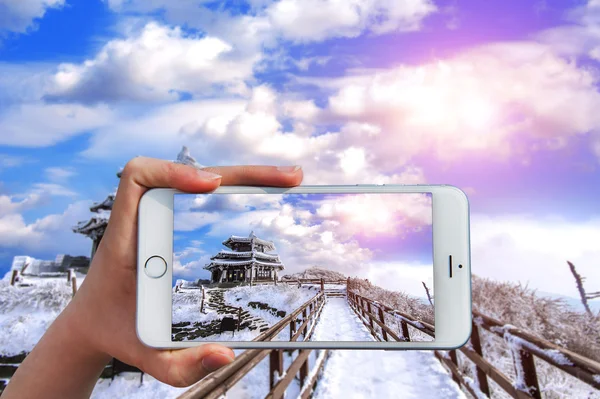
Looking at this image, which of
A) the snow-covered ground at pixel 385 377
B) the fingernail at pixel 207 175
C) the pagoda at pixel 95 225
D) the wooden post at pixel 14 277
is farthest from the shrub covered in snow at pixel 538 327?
the wooden post at pixel 14 277

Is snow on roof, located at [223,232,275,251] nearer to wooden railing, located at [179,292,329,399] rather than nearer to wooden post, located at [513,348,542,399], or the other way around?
wooden railing, located at [179,292,329,399]

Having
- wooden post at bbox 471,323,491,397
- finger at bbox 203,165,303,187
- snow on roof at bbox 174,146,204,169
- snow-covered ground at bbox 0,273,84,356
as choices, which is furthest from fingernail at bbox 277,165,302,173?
snow on roof at bbox 174,146,204,169

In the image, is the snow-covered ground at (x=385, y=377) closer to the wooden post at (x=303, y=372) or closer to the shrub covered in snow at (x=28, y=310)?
the wooden post at (x=303, y=372)

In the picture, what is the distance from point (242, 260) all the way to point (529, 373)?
3.62m

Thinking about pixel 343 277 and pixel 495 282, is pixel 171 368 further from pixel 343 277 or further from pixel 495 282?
pixel 495 282

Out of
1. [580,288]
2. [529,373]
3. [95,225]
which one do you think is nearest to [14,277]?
[95,225]

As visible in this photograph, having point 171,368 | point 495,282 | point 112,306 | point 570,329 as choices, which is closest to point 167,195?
point 112,306

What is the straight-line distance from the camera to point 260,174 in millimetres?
1815

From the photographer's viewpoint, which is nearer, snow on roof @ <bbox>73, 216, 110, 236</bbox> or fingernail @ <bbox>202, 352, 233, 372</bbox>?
fingernail @ <bbox>202, 352, 233, 372</bbox>

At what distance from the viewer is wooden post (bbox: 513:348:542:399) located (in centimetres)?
431

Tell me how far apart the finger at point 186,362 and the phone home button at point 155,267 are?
0.34 m

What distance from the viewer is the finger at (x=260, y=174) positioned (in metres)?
1.82

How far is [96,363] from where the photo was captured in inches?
78.7

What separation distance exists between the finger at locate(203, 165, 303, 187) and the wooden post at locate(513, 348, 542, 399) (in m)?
3.65
